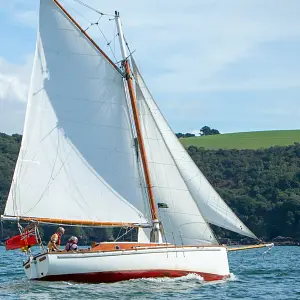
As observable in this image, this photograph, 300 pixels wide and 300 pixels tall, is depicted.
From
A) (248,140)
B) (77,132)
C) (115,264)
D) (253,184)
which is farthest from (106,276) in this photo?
(248,140)

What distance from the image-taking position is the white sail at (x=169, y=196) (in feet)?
145

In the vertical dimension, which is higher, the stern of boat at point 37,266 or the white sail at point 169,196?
the white sail at point 169,196

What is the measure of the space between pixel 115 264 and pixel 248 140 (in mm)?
132386

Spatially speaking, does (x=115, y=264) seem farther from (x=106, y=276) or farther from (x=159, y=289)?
(x=159, y=289)

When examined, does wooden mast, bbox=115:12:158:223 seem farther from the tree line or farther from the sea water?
the tree line

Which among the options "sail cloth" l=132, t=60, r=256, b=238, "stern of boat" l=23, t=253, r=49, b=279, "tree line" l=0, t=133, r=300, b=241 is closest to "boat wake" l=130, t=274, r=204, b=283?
"sail cloth" l=132, t=60, r=256, b=238

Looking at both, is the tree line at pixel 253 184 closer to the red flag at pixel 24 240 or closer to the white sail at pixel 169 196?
the white sail at pixel 169 196

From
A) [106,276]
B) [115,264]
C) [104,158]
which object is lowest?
[106,276]

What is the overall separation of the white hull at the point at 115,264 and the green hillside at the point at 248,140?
12379 centimetres

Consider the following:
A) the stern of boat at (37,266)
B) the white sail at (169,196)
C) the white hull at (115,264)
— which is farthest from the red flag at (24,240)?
the white sail at (169,196)

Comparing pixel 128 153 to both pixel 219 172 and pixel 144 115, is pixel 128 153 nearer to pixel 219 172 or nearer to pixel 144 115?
pixel 144 115

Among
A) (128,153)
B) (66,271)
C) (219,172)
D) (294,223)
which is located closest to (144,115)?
(128,153)

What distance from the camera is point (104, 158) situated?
1720 inches

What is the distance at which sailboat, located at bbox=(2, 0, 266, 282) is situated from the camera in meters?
42.8
